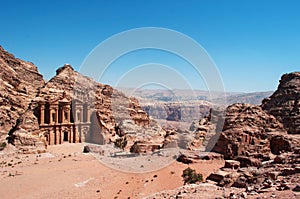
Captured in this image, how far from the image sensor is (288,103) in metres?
35.8

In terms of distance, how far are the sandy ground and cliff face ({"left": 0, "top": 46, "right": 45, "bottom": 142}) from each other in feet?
32.3

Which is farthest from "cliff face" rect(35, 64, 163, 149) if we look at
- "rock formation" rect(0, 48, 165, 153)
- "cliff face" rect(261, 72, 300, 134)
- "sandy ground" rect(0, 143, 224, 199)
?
"cliff face" rect(261, 72, 300, 134)

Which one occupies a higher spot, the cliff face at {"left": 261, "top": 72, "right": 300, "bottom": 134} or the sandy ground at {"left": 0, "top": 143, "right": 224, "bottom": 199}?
the cliff face at {"left": 261, "top": 72, "right": 300, "bottom": 134}

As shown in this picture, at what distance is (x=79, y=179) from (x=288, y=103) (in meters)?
28.5

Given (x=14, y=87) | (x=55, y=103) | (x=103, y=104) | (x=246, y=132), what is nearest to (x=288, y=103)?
(x=246, y=132)

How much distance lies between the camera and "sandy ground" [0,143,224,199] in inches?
773

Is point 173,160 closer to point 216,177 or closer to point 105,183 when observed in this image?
point 105,183

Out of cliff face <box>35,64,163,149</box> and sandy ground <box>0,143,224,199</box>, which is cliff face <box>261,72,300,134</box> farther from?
cliff face <box>35,64,163,149</box>

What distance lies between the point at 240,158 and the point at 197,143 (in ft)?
38.0

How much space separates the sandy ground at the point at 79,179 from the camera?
19.6 meters

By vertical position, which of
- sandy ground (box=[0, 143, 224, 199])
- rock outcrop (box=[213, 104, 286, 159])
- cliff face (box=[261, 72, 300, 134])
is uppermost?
cliff face (box=[261, 72, 300, 134])

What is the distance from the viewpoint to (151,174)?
A: 960 inches

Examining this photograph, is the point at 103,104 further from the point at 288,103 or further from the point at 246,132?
the point at 288,103

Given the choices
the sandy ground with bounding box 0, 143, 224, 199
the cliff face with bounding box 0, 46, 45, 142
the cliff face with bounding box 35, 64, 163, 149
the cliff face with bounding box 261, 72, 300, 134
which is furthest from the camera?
the cliff face with bounding box 35, 64, 163, 149
